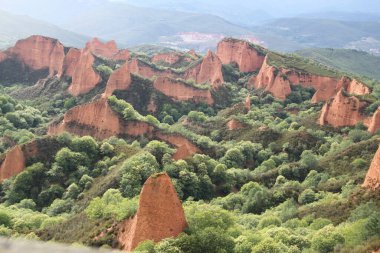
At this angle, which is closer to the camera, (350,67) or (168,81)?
(168,81)

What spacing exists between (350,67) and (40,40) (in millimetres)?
118053

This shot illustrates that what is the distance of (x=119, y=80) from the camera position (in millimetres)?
85375

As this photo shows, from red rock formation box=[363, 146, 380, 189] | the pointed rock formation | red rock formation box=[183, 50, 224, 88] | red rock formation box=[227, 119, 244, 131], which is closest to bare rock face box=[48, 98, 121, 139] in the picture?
red rock formation box=[227, 119, 244, 131]

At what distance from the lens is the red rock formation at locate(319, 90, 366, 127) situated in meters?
69.3

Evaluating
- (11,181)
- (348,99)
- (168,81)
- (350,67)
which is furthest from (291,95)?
(350,67)

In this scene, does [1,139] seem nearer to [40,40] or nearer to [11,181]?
[11,181]

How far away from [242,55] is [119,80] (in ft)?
126

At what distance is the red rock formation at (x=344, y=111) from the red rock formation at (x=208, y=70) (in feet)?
131

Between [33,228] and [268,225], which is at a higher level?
[268,225]

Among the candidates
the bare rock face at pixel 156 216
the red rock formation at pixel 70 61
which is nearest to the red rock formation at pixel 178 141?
the bare rock face at pixel 156 216

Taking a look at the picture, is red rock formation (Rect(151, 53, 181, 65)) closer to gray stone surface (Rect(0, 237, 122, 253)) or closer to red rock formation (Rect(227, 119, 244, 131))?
red rock formation (Rect(227, 119, 244, 131))

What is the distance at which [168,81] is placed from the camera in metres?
91.1

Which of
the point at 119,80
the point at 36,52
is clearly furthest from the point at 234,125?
the point at 36,52

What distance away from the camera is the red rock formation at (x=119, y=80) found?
84.4 m
